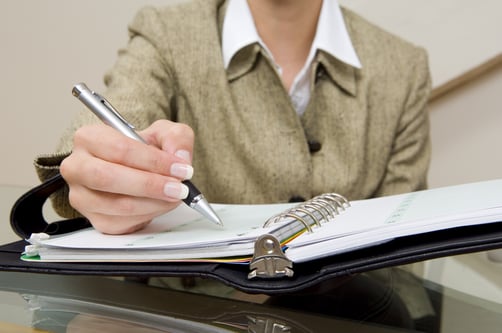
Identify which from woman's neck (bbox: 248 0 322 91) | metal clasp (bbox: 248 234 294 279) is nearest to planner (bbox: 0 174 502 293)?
metal clasp (bbox: 248 234 294 279)

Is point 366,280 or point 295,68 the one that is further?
point 295,68

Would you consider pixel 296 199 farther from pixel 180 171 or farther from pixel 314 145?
pixel 180 171

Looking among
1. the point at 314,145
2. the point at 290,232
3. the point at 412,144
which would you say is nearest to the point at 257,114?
the point at 314,145

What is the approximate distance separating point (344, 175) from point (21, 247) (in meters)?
0.35

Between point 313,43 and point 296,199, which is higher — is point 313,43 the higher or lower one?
the higher one

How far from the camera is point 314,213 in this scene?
0.30 m

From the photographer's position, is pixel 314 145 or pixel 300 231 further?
pixel 314 145

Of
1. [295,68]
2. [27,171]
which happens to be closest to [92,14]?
[27,171]

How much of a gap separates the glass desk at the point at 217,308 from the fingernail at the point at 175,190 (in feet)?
0.20

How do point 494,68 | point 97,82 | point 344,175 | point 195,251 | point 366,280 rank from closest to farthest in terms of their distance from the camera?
point 195,251 → point 366,280 → point 344,175 → point 494,68 → point 97,82

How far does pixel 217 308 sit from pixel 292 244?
7 centimetres

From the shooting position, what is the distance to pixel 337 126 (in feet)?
1.89

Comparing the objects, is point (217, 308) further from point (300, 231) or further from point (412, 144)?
point (412, 144)

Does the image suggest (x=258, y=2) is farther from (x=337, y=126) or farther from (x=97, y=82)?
(x=97, y=82)
